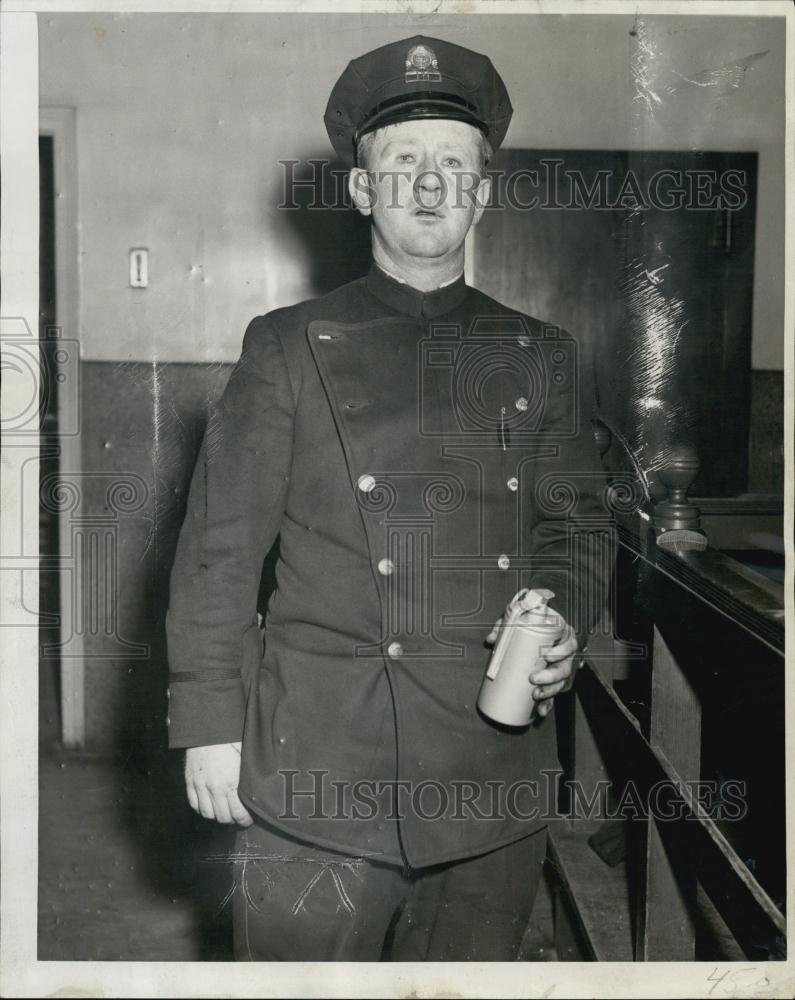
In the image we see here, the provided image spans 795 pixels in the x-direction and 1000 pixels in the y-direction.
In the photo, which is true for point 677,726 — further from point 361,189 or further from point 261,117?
point 261,117

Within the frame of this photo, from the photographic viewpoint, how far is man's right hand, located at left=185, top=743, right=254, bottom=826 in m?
1.16

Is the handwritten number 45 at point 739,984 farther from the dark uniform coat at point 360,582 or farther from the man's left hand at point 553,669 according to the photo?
the man's left hand at point 553,669

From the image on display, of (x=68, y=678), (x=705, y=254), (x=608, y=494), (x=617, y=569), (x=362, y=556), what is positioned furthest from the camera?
(x=68, y=678)

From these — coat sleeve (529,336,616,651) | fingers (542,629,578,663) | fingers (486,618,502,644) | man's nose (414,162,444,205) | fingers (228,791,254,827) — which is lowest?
fingers (228,791,254,827)

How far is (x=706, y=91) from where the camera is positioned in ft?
4.78

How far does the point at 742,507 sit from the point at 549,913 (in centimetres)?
95

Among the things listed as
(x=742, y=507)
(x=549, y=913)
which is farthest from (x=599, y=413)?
(x=549, y=913)

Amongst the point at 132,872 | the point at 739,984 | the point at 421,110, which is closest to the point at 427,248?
the point at 421,110

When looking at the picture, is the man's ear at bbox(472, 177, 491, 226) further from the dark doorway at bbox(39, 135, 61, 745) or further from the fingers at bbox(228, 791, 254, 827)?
the fingers at bbox(228, 791, 254, 827)

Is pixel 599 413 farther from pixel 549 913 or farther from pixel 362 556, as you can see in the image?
pixel 549 913

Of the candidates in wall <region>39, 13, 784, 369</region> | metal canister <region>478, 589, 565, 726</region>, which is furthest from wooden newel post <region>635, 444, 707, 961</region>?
wall <region>39, 13, 784, 369</region>

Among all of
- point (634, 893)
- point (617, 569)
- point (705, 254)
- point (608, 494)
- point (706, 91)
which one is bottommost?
point (634, 893)

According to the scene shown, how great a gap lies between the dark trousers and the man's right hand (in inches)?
2.1

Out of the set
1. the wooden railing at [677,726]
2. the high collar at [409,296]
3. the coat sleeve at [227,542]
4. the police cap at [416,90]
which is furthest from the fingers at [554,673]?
the police cap at [416,90]
